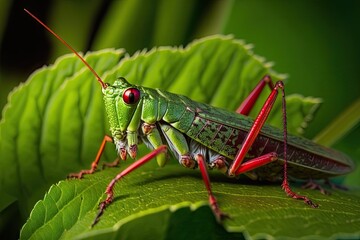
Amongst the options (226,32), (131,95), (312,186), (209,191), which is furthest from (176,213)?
(226,32)

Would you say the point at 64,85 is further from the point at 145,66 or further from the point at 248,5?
the point at 248,5

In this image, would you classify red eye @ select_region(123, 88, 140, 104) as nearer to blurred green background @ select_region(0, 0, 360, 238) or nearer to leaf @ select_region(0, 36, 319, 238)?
leaf @ select_region(0, 36, 319, 238)

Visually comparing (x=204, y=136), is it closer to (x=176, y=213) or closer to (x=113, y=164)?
(x=113, y=164)

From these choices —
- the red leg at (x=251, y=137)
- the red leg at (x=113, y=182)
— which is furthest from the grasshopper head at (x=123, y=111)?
→ the red leg at (x=251, y=137)

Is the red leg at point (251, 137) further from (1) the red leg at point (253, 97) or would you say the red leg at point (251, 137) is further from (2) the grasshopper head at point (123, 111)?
(2) the grasshopper head at point (123, 111)

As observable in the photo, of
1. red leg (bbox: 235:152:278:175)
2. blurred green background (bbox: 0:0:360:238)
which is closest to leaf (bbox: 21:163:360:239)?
red leg (bbox: 235:152:278:175)

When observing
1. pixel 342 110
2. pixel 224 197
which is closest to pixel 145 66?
pixel 224 197
